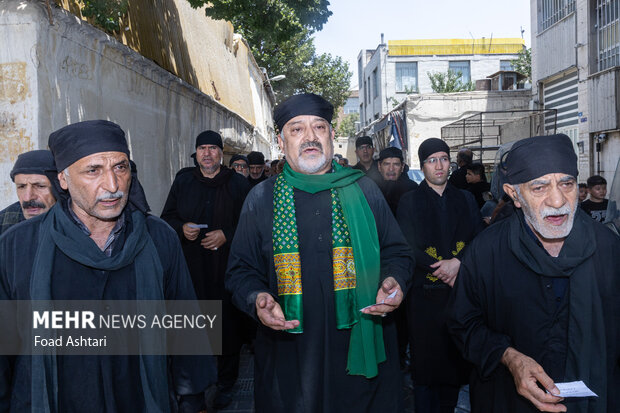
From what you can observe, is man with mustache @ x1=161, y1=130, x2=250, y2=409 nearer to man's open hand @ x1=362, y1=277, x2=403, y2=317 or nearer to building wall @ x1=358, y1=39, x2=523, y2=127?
man's open hand @ x1=362, y1=277, x2=403, y2=317

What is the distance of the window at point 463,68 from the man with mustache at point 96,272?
39.2m

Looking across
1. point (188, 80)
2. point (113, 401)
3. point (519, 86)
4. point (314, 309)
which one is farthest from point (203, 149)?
point (519, 86)

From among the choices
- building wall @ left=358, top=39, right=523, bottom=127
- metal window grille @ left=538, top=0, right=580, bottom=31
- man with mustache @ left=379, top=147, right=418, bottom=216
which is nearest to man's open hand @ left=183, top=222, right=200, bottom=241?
man with mustache @ left=379, top=147, right=418, bottom=216

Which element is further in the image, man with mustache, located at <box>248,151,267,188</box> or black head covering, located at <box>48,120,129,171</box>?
man with mustache, located at <box>248,151,267,188</box>

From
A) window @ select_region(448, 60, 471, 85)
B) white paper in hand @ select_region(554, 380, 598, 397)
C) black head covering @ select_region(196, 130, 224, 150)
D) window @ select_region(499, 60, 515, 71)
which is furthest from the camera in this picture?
window @ select_region(448, 60, 471, 85)

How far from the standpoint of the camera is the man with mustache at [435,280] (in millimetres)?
4125

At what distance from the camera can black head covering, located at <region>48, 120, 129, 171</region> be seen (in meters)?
2.38

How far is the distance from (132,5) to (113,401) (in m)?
7.08

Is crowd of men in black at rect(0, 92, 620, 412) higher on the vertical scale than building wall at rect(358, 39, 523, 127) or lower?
lower

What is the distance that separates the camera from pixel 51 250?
7.32ft

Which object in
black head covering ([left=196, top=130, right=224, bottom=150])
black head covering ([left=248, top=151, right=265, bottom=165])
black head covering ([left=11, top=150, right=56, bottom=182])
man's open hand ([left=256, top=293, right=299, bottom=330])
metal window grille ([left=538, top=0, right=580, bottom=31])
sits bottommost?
man's open hand ([left=256, top=293, right=299, bottom=330])

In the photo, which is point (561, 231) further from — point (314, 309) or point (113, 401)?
point (113, 401)

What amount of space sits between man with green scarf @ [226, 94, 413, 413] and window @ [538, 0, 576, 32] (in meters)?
15.3

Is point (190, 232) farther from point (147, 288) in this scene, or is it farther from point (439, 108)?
point (439, 108)
